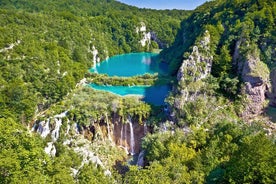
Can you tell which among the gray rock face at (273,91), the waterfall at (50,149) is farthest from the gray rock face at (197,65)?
the waterfall at (50,149)

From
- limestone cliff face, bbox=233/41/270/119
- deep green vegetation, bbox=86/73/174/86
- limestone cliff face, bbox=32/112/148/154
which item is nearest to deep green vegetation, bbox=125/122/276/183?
limestone cliff face, bbox=32/112/148/154

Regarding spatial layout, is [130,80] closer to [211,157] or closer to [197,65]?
[197,65]

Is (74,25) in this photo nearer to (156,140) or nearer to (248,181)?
(156,140)

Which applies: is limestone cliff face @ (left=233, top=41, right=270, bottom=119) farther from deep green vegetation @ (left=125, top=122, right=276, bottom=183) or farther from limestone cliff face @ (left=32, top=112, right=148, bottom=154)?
limestone cliff face @ (left=32, top=112, right=148, bottom=154)

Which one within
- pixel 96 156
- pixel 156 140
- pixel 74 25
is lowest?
pixel 96 156

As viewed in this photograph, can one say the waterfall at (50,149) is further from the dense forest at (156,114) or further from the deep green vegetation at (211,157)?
the deep green vegetation at (211,157)

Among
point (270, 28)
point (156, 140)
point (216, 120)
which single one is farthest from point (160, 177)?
point (270, 28)

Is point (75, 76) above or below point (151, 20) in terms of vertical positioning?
below
